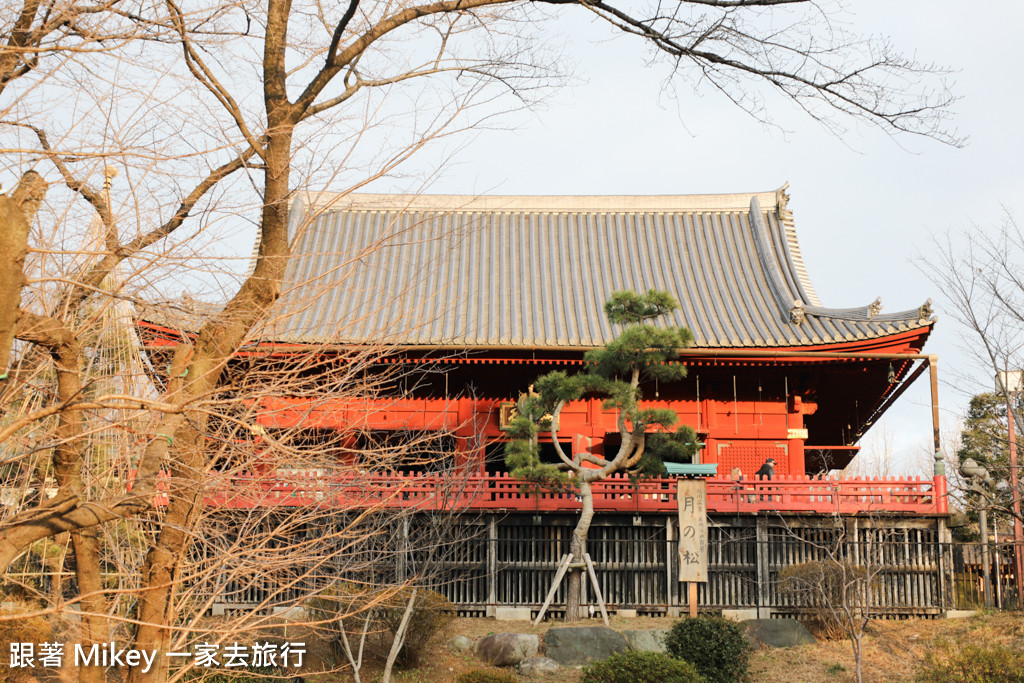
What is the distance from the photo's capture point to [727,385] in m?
17.3

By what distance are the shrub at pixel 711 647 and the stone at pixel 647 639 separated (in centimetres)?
64

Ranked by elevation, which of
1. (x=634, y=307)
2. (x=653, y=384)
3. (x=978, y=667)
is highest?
(x=634, y=307)

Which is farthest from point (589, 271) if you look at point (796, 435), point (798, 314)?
point (796, 435)

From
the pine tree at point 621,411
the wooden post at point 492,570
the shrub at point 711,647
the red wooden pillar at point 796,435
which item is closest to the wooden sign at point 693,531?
the pine tree at point 621,411

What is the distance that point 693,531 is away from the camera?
11984 millimetres

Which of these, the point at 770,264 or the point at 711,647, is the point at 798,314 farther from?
the point at 711,647

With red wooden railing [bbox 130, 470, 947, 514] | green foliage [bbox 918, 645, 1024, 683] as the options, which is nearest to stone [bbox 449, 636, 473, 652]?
red wooden railing [bbox 130, 470, 947, 514]

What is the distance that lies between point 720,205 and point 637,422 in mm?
10586

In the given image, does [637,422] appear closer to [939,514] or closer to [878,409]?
[939,514]

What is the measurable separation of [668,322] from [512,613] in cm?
683

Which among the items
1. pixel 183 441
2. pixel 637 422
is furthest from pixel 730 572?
pixel 183 441

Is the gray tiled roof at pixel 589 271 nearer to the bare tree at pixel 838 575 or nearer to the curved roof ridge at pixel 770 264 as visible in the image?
the curved roof ridge at pixel 770 264

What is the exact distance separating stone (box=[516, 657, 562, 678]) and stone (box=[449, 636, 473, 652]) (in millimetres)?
853

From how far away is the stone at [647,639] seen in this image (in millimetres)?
11695
